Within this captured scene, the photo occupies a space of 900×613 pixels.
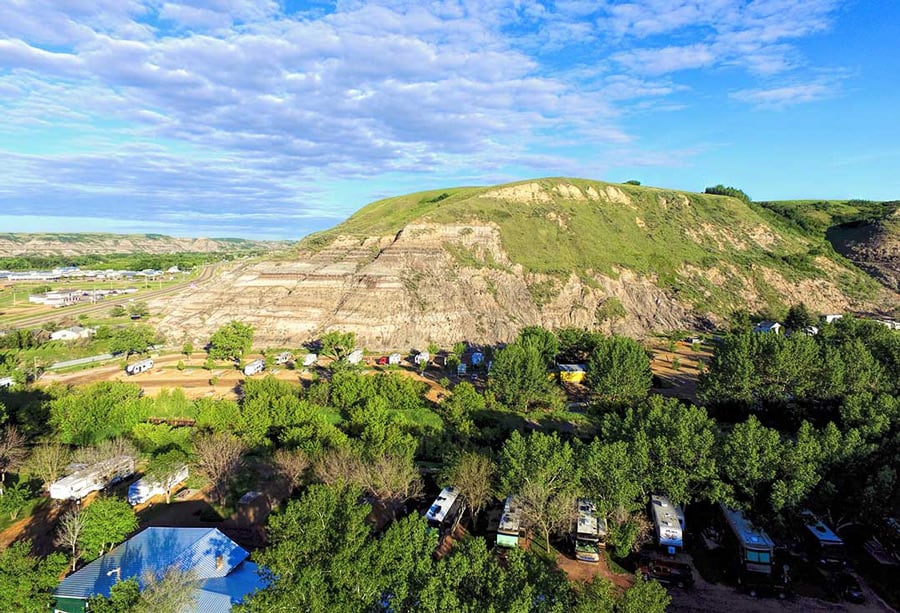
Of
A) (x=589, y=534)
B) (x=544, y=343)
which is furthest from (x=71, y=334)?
(x=589, y=534)

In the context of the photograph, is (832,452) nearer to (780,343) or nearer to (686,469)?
(686,469)

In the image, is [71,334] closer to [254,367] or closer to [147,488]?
[254,367]

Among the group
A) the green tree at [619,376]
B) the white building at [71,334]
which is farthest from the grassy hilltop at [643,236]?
the green tree at [619,376]

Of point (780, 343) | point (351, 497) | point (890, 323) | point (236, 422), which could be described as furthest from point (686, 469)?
point (890, 323)

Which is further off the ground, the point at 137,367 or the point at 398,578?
the point at 398,578

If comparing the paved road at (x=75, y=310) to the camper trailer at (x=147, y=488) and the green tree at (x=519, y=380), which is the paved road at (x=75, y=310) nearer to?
the camper trailer at (x=147, y=488)

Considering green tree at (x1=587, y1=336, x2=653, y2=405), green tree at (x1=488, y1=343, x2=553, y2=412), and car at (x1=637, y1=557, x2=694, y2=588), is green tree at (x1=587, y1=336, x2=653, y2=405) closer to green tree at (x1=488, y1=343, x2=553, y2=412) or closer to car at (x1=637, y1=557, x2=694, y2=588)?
green tree at (x1=488, y1=343, x2=553, y2=412)
